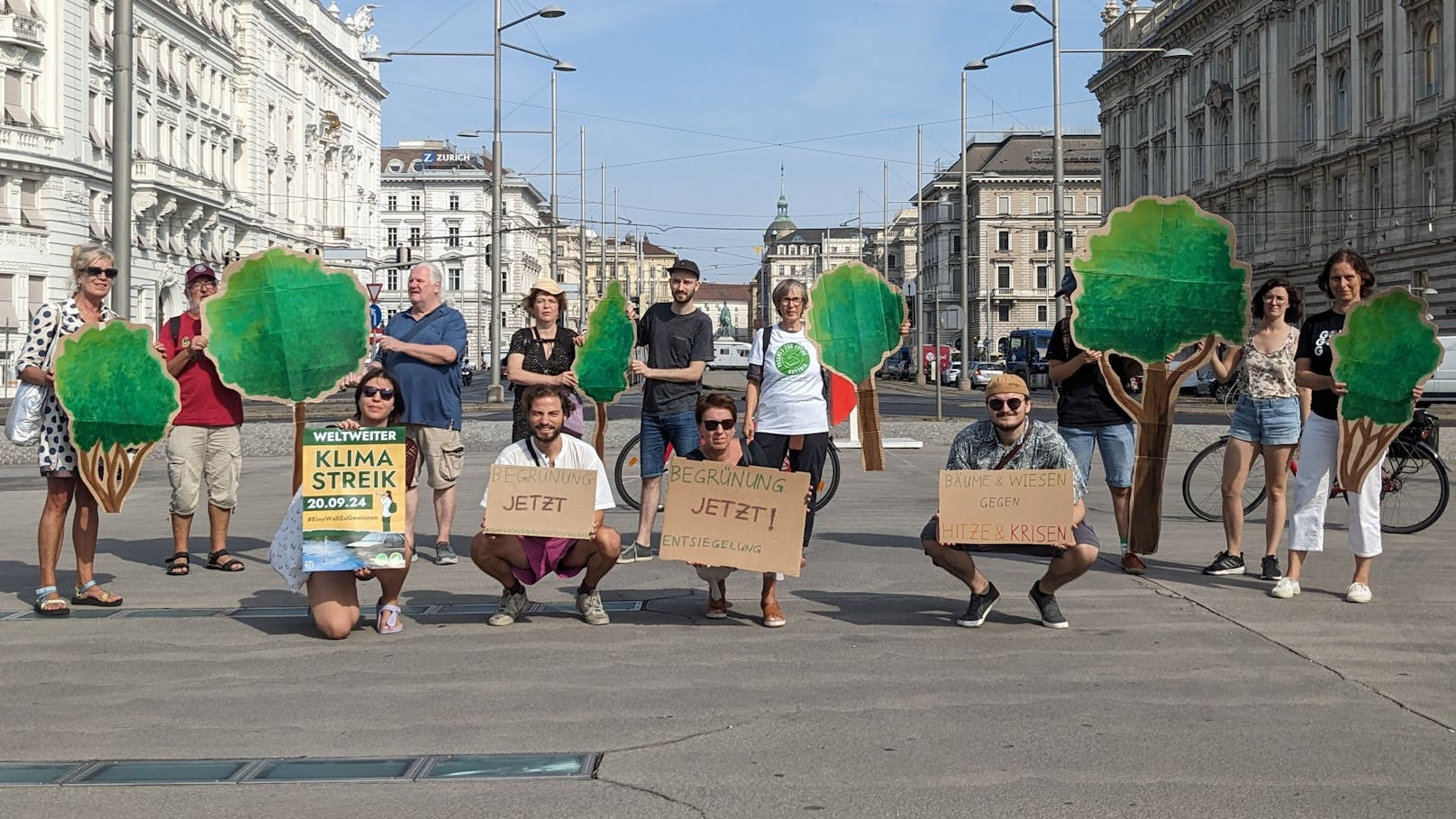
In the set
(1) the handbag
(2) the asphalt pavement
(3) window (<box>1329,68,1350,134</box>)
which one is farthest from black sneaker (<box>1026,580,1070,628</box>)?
(3) window (<box>1329,68,1350,134</box>)

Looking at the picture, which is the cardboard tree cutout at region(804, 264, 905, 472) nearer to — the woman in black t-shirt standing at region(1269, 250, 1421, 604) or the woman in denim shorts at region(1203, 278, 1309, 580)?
the woman in denim shorts at region(1203, 278, 1309, 580)

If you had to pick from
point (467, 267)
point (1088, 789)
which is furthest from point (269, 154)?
point (1088, 789)

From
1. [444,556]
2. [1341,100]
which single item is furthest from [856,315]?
[1341,100]

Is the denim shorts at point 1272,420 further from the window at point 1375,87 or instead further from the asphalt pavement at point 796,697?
the window at point 1375,87

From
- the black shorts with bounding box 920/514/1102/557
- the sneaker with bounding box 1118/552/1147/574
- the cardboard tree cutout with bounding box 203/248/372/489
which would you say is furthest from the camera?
the sneaker with bounding box 1118/552/1147/574

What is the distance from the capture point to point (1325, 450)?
9.03 meters

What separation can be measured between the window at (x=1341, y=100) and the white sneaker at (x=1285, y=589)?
5486 centimetres


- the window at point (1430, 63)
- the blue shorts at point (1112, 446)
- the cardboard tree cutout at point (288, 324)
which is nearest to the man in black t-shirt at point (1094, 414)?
the blue shorts at point (1112, 446)

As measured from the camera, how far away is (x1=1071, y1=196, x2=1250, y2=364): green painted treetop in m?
9.55

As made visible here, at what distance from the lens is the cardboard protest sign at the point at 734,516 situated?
8.02 meters

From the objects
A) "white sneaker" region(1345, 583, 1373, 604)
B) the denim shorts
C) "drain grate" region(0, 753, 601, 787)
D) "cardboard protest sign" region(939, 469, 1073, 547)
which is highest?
the denim shorts

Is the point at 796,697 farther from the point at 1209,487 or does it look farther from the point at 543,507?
the point at 1209,487

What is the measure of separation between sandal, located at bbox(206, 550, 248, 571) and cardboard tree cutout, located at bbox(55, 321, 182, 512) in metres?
1.53

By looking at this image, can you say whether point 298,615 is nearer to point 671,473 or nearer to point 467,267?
point 671,473
